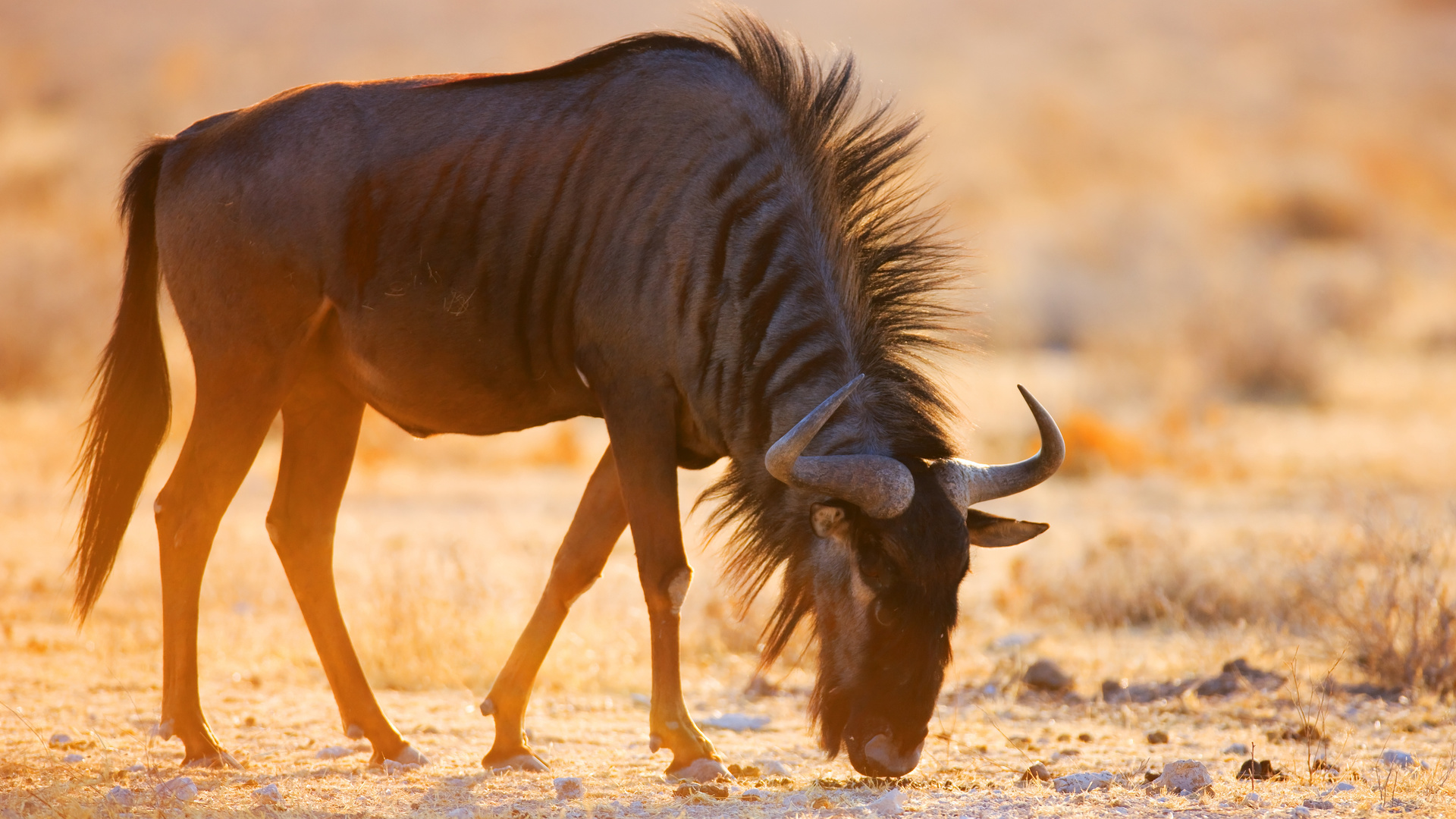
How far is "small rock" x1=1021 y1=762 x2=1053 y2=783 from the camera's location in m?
4.61

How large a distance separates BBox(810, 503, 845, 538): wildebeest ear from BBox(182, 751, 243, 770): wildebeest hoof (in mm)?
2207

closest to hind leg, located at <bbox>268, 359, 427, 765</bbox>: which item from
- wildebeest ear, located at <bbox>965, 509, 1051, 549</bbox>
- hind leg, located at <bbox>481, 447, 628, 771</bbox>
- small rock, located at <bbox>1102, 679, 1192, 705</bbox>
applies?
hind leg, located at <bbox>481, 447, 628, 771</bbox>

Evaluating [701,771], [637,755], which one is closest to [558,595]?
[637,755]

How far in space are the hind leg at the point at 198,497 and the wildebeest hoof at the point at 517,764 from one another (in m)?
0.96

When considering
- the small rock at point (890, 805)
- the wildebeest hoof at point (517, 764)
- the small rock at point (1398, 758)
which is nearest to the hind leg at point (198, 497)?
the wildebeest hoof at point (517, 764)

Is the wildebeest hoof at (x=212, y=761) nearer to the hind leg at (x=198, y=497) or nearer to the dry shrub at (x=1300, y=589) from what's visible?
the hind leg at (x=198, y=497)

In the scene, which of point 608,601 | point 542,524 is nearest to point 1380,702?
point 608,601

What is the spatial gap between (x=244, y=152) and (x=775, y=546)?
7.70ft

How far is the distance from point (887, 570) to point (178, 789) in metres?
2.31

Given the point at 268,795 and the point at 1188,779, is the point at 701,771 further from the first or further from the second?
the point at 1188,779

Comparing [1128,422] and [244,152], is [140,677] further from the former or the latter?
[1128,422]

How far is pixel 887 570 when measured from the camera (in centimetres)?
414

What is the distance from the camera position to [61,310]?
15.1 m

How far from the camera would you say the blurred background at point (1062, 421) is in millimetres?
6629
